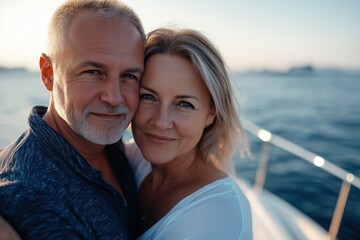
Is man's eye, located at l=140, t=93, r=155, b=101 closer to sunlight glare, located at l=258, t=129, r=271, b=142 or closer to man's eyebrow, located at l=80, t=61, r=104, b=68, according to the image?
man's eyebrow, located at l=80, t=61, r=104, b=68

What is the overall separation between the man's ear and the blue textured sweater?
0.30 metres

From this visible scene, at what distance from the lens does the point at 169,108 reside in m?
1.90

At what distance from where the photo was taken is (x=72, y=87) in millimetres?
1707

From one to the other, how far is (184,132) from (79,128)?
0.60 m

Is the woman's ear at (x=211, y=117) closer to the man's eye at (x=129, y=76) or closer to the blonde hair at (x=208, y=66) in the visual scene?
the blonde hair at (x=208, y=66)

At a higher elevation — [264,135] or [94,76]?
[94,76]

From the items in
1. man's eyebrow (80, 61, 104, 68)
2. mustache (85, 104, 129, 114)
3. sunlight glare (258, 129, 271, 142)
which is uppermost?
man's eyebrow (80, 61, 104, 68)

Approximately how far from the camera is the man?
50.9 inches

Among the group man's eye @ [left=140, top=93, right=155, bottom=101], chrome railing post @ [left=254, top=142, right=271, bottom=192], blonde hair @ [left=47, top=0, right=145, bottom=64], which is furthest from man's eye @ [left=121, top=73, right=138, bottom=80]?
chrome railing post @ [left=254, top=142, right=271, bottom=192]

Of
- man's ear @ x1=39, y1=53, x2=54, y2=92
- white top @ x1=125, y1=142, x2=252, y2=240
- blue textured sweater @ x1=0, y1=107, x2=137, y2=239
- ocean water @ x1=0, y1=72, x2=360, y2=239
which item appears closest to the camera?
blue textured sweater @ x1=0, y1=107, x2=137, y2=239

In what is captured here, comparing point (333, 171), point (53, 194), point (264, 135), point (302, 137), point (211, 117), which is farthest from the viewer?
point (302, 137)

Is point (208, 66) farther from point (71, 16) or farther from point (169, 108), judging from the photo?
point (71, 16)

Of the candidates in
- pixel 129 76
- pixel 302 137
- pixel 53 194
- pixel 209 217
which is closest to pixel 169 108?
pixel 129 76

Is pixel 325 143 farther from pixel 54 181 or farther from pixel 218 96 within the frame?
pixel 54 181
